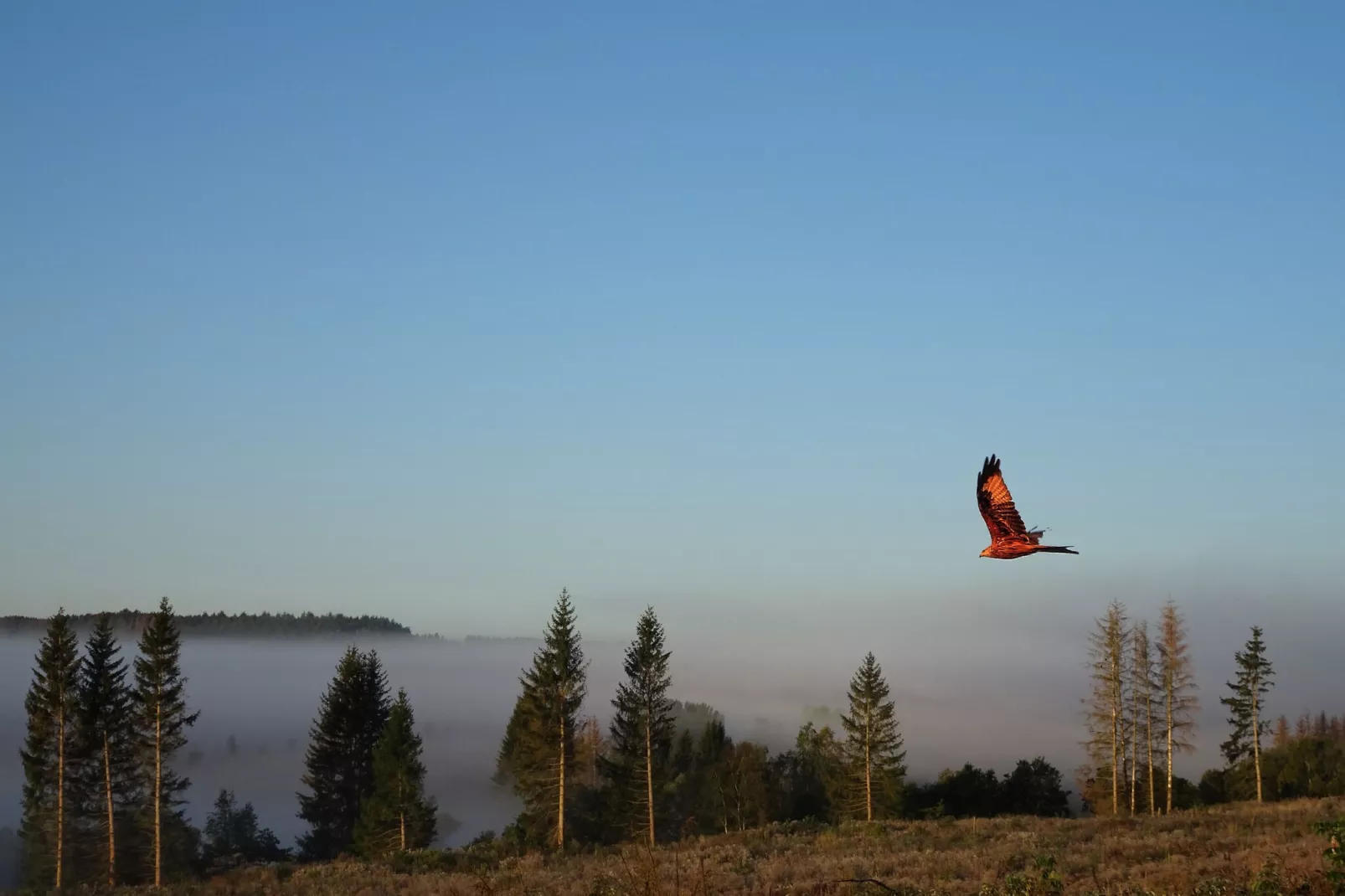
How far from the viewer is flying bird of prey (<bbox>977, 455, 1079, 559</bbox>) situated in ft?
47.9

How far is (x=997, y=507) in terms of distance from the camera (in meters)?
15.4

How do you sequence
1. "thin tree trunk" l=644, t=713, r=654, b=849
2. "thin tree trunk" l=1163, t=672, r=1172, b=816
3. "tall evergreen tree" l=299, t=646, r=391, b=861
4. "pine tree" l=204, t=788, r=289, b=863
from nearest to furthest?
"thin tree trunk" l=1163, t=672, r=1172, b=816, "thin tree trunk" l=644, t=713, r=654, b=849, "tall evergreen tree" l=299, t=646, r=391, b=861, "pine tree" l=204, t=788, r=289, b=863

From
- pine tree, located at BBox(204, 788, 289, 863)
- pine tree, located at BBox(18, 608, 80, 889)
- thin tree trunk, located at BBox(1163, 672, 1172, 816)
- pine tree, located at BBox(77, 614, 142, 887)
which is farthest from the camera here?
pine tree, located at BBox(204, 788, 289, 863)

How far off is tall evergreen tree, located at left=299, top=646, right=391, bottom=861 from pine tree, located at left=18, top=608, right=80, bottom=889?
15726 mm

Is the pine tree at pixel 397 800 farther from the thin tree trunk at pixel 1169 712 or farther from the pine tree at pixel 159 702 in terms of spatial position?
the thin tree trunk at pixel 1169 712

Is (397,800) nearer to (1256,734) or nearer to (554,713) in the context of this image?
(554,713)

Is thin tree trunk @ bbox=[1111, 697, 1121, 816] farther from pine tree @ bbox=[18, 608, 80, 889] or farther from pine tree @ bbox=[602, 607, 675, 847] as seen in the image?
pine tree @ bbox=[18, 608, 80, 889]

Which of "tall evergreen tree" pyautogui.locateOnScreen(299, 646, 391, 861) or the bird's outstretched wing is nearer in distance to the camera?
the bird's outstretched wing

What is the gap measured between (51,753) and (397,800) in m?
18.3

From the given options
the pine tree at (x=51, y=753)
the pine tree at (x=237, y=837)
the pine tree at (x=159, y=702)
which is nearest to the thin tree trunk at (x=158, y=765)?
the pine tree at (x=159, y=702)

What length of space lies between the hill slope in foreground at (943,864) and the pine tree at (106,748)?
71.6ft

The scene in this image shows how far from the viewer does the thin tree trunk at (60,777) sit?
58.0 metres

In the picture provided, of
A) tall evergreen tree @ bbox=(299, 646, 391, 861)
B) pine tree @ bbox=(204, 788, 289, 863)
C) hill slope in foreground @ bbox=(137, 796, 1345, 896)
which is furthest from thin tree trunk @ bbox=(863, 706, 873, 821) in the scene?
pine tree @ bbox=(204, 788, 289, 863)

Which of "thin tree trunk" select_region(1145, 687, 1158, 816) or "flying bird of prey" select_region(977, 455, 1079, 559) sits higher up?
"flying bird of prey" select_region(977, 455, 1079, 559)
